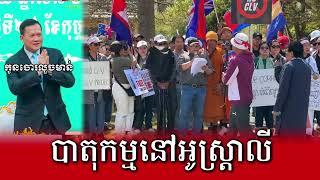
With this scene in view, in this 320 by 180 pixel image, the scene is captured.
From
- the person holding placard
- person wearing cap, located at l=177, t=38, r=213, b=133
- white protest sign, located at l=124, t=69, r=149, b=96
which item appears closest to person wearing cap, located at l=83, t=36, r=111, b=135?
the person holding placard

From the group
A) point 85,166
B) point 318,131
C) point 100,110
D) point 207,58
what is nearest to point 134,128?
point 100,110

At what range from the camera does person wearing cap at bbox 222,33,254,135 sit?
337 inches

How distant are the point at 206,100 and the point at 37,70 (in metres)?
4.34

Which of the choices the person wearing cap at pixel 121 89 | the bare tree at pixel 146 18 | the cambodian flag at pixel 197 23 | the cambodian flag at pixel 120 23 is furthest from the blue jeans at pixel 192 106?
the bare tree at pixel 146 18

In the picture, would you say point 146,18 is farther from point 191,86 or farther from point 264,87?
point 191,86

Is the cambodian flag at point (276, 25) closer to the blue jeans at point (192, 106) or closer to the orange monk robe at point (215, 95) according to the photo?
the orange monk robe at point (215, 95)

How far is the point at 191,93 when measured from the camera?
31.6 feet

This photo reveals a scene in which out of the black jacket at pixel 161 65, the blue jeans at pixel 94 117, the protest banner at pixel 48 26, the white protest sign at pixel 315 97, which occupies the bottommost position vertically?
the blue jeans at pixel 94 117

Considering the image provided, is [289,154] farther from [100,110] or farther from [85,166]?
[100,110]

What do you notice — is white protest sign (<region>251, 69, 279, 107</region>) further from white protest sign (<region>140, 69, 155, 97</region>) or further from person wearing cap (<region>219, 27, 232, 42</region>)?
white protest sign (<region>140, 69, 155, 97</region>)

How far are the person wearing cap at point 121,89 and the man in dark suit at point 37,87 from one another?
3.01 metres

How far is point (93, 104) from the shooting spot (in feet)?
31.1

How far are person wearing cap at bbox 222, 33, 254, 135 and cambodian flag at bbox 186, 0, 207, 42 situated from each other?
236cm

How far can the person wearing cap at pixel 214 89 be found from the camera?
1002 cm
